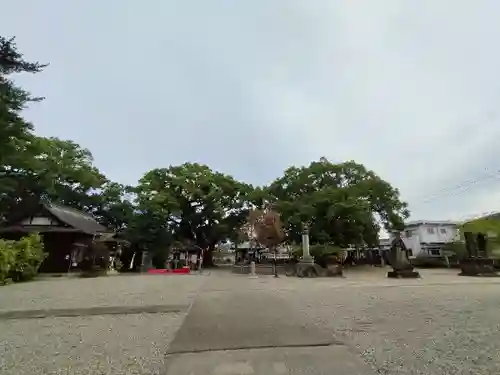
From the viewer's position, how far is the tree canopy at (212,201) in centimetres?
2859

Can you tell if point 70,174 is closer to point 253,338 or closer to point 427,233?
point 253,338

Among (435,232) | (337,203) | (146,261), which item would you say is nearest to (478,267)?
(337,203)

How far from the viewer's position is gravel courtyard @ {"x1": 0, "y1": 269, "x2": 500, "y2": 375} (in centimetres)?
371

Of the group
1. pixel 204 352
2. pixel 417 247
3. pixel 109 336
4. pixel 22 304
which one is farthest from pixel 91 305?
pixel 417 247

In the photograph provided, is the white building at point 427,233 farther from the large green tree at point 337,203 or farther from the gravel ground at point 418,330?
the gravel ground at point 418,330

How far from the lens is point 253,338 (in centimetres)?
479

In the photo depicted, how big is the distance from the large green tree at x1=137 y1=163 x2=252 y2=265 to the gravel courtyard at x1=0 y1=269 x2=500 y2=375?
28.6 metres

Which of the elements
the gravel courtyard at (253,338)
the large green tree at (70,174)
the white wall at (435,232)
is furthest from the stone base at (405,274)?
the white wall at (435,232)

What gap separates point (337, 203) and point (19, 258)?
21318 mm

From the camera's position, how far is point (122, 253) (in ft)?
101

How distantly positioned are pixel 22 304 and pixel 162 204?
24.3 meters

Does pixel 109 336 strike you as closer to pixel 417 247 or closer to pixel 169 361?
pixel 169 361

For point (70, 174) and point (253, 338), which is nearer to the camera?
point (253, 338)

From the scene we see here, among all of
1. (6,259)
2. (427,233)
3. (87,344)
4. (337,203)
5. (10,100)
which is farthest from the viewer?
(427,233)
